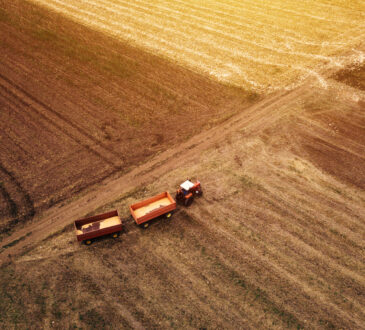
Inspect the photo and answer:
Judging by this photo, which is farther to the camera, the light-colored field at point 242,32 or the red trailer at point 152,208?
the light-colored field at point 242,32

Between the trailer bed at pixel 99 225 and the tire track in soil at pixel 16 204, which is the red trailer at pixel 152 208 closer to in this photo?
the trailer bed at pixel 99 225

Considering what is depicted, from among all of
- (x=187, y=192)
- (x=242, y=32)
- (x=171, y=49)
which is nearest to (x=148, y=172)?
(x=187, y=192)

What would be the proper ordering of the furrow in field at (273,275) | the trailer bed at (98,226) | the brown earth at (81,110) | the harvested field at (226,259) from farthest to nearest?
the brown earth at (81,110), the trailer bed at (98,226), the furrow in field at (273,275), the harvested field at (226,259)

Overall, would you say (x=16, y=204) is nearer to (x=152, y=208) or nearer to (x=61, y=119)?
(x=152, y=208)

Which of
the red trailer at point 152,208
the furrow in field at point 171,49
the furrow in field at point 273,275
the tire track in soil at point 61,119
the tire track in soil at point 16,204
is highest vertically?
the furrow in field at point 171,49

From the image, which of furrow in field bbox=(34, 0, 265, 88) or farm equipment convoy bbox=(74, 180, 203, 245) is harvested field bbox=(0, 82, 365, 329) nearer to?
farm equipment convoy bbox=(74, 180, 203, 245)

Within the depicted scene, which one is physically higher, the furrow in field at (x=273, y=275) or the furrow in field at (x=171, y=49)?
the furrow in field at (x=171, y=49)

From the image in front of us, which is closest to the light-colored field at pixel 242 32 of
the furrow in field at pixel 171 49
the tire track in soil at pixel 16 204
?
the furrow in field at pixel 171 49
